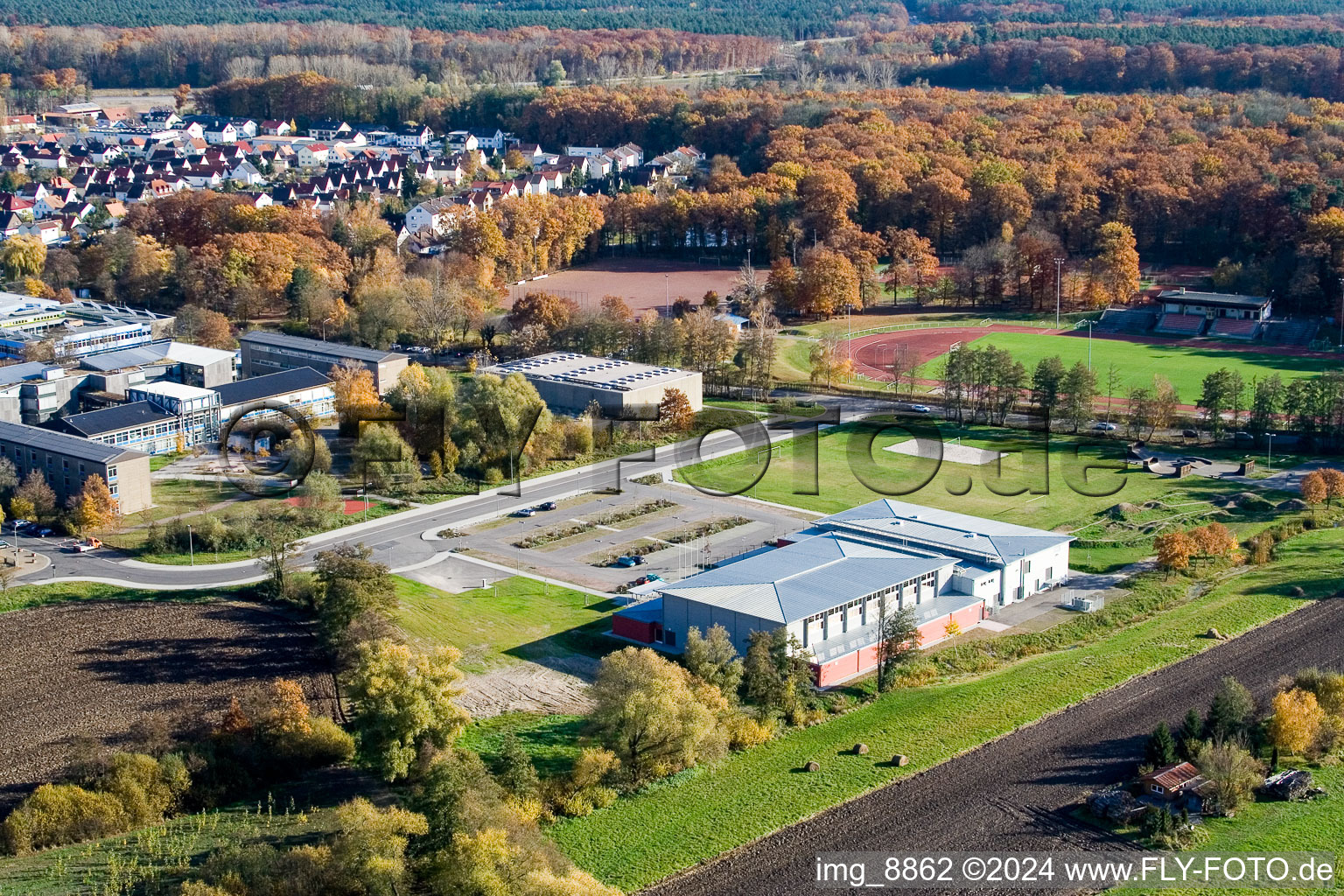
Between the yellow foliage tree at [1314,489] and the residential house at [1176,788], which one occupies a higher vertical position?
the yellow foliage tree at [1314,489]

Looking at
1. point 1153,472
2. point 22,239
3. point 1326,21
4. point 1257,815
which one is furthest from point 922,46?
point 1257,815

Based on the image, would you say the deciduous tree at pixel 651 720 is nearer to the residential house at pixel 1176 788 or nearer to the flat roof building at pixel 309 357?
the residential house at pixel 1176 788

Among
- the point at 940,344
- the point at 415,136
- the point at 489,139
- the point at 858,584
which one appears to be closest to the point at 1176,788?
the point at 858,584

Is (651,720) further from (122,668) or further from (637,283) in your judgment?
(637,283)

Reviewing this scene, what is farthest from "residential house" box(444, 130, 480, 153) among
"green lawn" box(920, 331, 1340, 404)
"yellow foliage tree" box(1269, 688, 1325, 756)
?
"yellow foliage tree" box(1269, 688, 1325, 756)

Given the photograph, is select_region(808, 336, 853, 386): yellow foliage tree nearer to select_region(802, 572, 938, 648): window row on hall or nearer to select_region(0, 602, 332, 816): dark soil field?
select_region(802, 572, 938, 648): window row on hall

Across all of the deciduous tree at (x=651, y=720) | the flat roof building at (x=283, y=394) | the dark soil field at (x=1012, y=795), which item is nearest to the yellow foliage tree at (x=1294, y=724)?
the dark soil field at (x=1012, y=795)

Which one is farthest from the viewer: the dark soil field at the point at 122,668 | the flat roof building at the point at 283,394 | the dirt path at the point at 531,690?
the flat roof building at the point at 283,394

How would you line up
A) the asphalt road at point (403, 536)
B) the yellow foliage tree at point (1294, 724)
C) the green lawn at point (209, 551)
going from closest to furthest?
the yellow foliage tree at point (1294, 724) → the asphalt road at point (403, 536) → the green lawn at point (209, 551)
